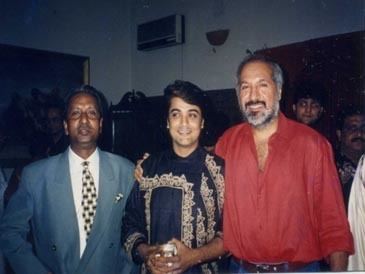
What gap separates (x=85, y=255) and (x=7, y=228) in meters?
0.35

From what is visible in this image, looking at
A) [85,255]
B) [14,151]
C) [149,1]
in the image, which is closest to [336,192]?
[85,255]

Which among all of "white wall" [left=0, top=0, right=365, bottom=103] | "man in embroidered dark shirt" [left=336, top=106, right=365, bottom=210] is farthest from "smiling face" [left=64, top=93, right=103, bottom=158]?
"white wall" [left=0, top=0, right=365, bottom=103]

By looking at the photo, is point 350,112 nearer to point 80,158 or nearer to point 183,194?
Result: point 183,194

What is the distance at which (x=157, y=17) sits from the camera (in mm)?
4395

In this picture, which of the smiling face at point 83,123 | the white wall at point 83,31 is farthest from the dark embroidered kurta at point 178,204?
the white wall at point 83,31

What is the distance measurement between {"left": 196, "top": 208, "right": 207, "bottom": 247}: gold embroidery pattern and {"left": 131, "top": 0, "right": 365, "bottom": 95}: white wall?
220cm

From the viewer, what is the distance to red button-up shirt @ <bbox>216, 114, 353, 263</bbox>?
4.87 ft

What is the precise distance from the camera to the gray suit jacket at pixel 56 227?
1.56m

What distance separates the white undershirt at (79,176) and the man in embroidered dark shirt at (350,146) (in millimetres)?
1302

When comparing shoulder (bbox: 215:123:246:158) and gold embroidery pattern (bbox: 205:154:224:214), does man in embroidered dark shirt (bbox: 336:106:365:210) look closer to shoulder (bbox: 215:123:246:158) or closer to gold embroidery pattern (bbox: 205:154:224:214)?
shoulder (bbox: 215:123:246:158)

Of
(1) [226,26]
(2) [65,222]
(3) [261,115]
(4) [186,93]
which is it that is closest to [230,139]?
(3) [261,115]

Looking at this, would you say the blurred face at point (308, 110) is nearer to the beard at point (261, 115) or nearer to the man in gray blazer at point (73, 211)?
the beard at point (261, 115)

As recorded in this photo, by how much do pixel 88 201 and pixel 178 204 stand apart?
424 millimetres

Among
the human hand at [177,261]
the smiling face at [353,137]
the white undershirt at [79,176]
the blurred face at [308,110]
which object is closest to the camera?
the human hand at [177,261]
